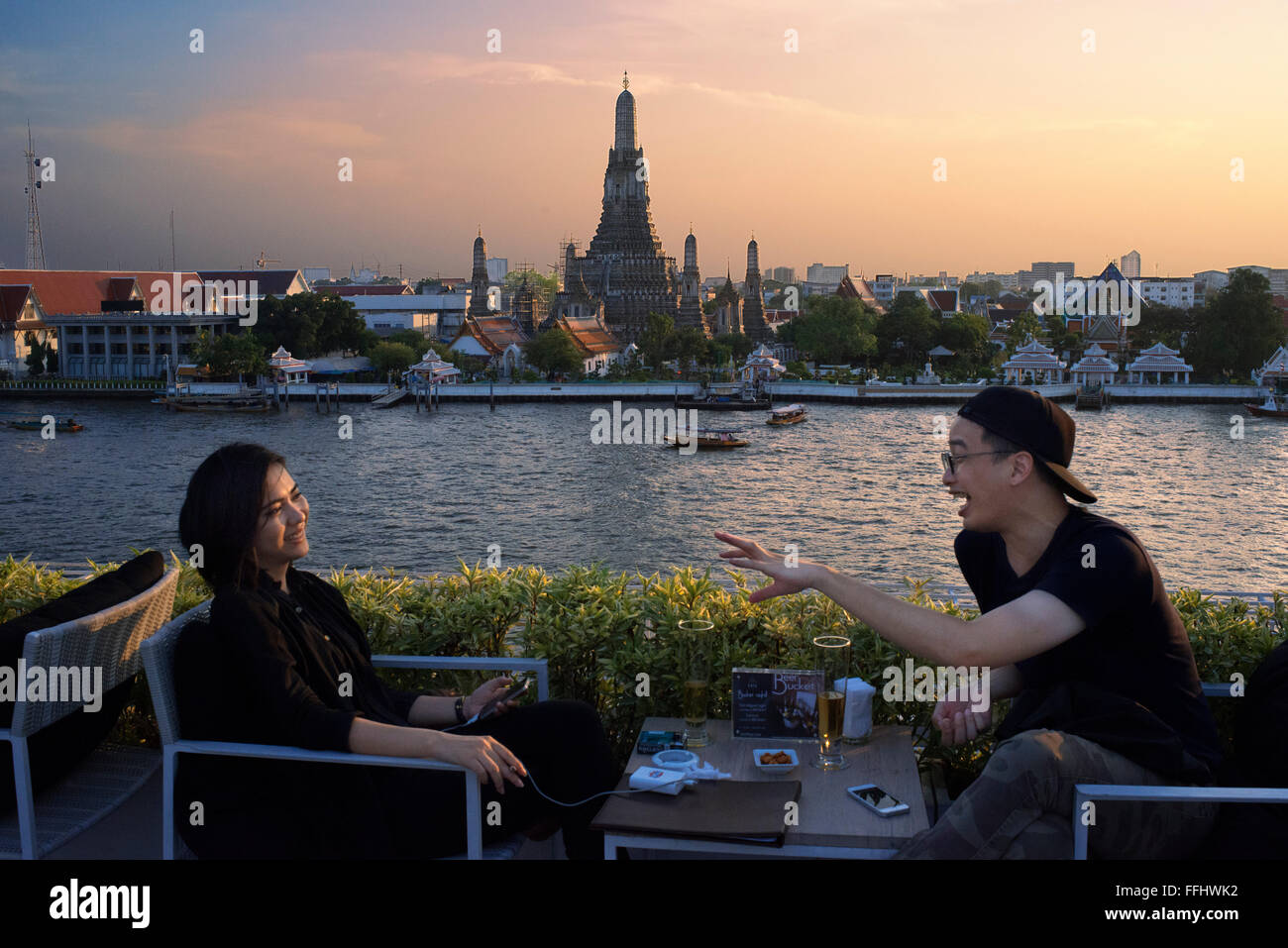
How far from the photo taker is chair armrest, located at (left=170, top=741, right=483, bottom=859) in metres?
1.81

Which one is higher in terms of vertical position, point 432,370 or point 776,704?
point 432,370

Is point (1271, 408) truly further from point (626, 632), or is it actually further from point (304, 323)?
point (626, 632)

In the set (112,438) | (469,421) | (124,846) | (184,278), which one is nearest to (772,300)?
(184,278)

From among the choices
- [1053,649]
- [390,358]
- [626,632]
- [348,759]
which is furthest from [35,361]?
[1053,649]

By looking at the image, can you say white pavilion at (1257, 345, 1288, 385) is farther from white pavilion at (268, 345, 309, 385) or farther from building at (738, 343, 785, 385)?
white pavilion at (268, 345, 309, 385)

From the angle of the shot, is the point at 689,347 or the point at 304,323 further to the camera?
the point at 689,347

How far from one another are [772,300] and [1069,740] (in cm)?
13460

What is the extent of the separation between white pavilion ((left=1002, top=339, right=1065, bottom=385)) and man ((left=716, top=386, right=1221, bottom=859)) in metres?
49.5

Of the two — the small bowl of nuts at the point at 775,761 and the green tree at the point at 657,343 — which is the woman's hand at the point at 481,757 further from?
the green tree at the point at 657,343

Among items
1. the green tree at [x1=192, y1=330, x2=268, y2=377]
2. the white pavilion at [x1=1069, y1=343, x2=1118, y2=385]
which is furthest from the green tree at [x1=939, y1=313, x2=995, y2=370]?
the green tree at [x1=192, y1=330, x2=268, y2=377]

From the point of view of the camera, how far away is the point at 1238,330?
52.0 m

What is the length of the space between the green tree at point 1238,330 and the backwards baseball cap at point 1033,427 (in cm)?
5670

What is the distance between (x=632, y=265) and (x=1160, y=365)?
3481cm

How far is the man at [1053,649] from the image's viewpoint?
169 centimetres
